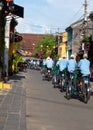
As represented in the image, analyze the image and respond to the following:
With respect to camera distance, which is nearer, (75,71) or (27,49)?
(75,71)

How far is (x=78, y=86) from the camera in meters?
18.6

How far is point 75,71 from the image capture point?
747 inches

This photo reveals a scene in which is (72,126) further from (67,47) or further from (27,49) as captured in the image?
(27,49)

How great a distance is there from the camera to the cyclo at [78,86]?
674 inches

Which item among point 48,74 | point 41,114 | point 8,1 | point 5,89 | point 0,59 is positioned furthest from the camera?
point 48,74

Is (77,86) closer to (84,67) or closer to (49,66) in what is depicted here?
(84,67)

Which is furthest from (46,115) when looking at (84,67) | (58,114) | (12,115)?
(84,67)

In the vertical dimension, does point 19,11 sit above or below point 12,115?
above

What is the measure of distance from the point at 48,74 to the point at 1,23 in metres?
10.8

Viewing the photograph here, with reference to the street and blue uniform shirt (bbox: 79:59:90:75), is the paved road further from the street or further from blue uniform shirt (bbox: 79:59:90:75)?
blue uniform shirt (bbox: 79:59:90:75)

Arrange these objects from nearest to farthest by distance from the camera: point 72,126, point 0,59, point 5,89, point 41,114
Answer: 1. point 72,126
2. point 41,114
3. point 5,89
4. point 0,59

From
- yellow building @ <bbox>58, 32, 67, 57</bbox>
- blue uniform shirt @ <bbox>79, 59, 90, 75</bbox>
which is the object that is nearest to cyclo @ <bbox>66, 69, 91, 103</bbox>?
blue uniform shirt @ <bbox>79, 59, 90, 75</bbox>

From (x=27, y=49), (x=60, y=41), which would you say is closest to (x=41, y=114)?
(x=60, y=41)

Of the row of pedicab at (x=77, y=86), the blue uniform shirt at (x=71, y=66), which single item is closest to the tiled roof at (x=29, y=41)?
the blue uniform shirt at (x=71, y=66)
